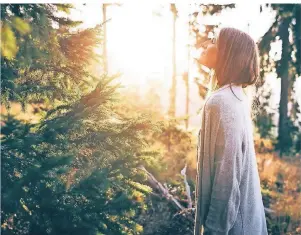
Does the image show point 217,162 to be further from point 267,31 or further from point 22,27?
point 267,31

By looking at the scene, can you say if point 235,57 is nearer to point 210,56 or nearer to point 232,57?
point 232,57

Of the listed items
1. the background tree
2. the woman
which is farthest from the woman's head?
the background tree

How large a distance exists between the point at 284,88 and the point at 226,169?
503 inches

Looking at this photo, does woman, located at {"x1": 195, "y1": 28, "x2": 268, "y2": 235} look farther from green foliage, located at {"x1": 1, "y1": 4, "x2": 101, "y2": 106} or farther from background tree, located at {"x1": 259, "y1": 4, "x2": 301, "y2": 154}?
background tree, located at {"x1": 259, "y1": 4, "x2": 301, "y2": 154}

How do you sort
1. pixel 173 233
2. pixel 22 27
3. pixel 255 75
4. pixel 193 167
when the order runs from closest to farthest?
pixel 22 27 → pixel 255 75 → pixel 173 233 → pixel 193 167

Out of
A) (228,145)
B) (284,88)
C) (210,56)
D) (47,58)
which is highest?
(210,56)

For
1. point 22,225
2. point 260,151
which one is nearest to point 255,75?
point 22,225

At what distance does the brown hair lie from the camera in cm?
215

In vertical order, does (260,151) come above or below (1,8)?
below

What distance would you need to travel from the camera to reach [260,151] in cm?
1316

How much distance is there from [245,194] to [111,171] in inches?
55.2

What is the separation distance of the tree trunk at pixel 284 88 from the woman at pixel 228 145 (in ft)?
37.7

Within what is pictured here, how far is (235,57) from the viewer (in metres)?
2.14

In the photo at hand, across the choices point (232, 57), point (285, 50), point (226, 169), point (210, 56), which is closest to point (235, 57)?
point (232, 57)
